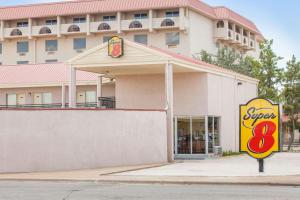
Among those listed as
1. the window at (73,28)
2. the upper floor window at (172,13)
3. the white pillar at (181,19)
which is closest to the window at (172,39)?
the white pillar at (181,19)

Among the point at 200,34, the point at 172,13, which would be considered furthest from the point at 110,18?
the point at 200,34

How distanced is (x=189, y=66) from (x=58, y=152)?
31.9ft

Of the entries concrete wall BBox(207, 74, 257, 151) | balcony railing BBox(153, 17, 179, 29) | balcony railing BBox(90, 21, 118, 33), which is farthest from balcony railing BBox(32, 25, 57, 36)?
concrete wall BBox(207, 74, 257, 151)

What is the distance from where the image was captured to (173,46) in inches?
2948

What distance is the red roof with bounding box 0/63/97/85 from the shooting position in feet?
149

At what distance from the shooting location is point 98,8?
244 ft

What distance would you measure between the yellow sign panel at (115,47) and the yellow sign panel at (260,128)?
35.2 ft

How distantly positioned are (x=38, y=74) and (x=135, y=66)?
14062mm

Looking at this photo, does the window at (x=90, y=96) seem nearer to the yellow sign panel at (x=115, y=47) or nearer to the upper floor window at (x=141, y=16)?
the yellow sign panel at (x=115, y=47)

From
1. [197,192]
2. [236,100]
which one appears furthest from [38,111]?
[236,100]

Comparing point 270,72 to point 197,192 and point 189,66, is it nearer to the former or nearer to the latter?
point 189,66

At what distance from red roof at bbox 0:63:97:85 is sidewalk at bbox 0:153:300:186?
1586cm

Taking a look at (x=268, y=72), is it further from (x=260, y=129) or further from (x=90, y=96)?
(x=260, y=129)

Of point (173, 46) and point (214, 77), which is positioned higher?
point (173, 46)
